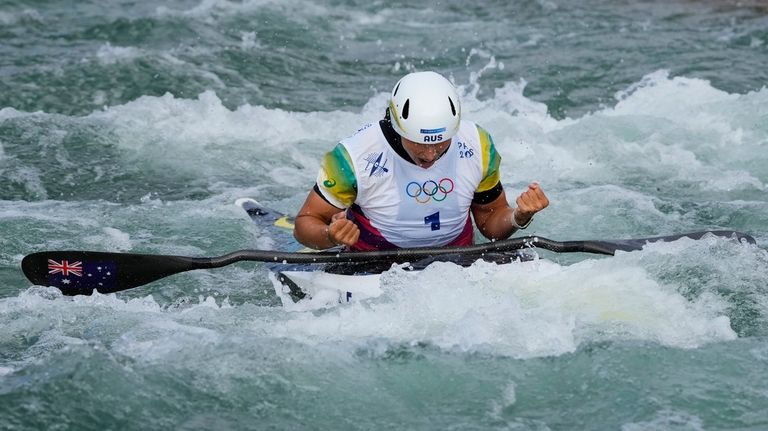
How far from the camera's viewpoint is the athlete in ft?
20.0

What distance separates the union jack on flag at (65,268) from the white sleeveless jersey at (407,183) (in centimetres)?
157

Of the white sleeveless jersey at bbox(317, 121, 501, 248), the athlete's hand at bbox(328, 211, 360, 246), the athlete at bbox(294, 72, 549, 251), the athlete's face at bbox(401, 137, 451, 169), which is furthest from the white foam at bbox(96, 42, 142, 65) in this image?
the athlete's hand at bbox(328, 211, 360, 246)

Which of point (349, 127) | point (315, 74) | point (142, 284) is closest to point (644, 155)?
point (349, 127)

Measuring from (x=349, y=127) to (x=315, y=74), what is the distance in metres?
1.97

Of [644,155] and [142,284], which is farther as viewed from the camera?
[644,155]

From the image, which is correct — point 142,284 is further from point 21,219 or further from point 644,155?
point 644,155

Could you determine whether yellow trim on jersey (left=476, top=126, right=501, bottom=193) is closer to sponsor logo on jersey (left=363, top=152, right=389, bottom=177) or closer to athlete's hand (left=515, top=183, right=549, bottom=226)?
athlete's hand (left=515, top=183, right=549, bottom=226)

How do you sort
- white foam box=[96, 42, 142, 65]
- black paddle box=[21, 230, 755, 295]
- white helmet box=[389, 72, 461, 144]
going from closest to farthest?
1. white helmet box=[389, 72, 461, 144]
2. black paddle box=[21, 230, 755, 295]
3. white foam box=[96, 42, 142, 65]

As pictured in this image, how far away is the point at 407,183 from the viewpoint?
251 inches

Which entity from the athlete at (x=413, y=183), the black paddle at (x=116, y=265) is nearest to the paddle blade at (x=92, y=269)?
the black paddle at (x=116, y=265)

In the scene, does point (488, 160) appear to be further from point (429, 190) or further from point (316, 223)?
point (316, 223)

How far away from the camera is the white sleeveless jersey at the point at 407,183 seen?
6328 mm

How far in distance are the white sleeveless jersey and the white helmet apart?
0.83ft

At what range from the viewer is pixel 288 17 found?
47.2ft
